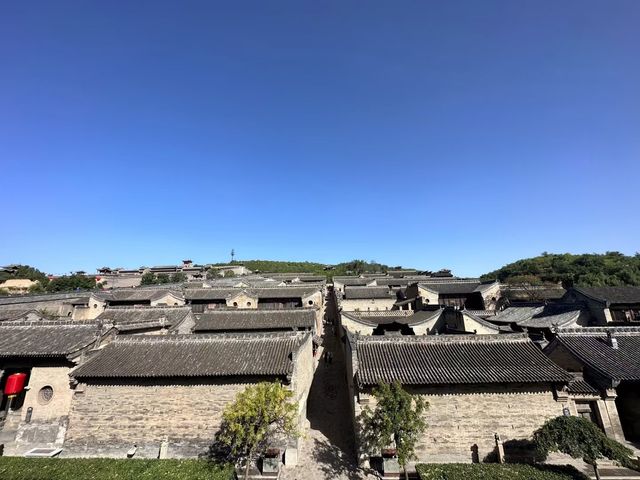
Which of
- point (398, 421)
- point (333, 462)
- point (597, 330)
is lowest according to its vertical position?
point (333, 462)

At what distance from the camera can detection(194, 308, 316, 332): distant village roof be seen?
92.1 ft

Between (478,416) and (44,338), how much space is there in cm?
2432

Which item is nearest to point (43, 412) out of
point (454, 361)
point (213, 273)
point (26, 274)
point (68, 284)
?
point (454, 361)

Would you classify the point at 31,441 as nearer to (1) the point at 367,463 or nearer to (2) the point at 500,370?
(1) the point at 367,463

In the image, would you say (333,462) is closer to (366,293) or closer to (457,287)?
(366,293)

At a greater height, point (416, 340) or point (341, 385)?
point (416, 340)

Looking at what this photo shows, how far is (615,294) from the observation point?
103 feet

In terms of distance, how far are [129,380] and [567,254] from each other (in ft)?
376

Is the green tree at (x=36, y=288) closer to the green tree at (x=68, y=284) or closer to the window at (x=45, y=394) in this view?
the green tree at (x=68, y=284)

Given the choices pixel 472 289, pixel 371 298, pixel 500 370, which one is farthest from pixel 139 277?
pixel 500 370

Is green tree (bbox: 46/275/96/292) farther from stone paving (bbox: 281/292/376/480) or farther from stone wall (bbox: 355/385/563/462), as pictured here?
stone wall (bbox: 355/385/563/462)

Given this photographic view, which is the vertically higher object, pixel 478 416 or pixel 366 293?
pixel 366 293

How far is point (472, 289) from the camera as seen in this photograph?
44.8 m

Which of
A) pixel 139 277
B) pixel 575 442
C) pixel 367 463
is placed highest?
pixel 139 277
